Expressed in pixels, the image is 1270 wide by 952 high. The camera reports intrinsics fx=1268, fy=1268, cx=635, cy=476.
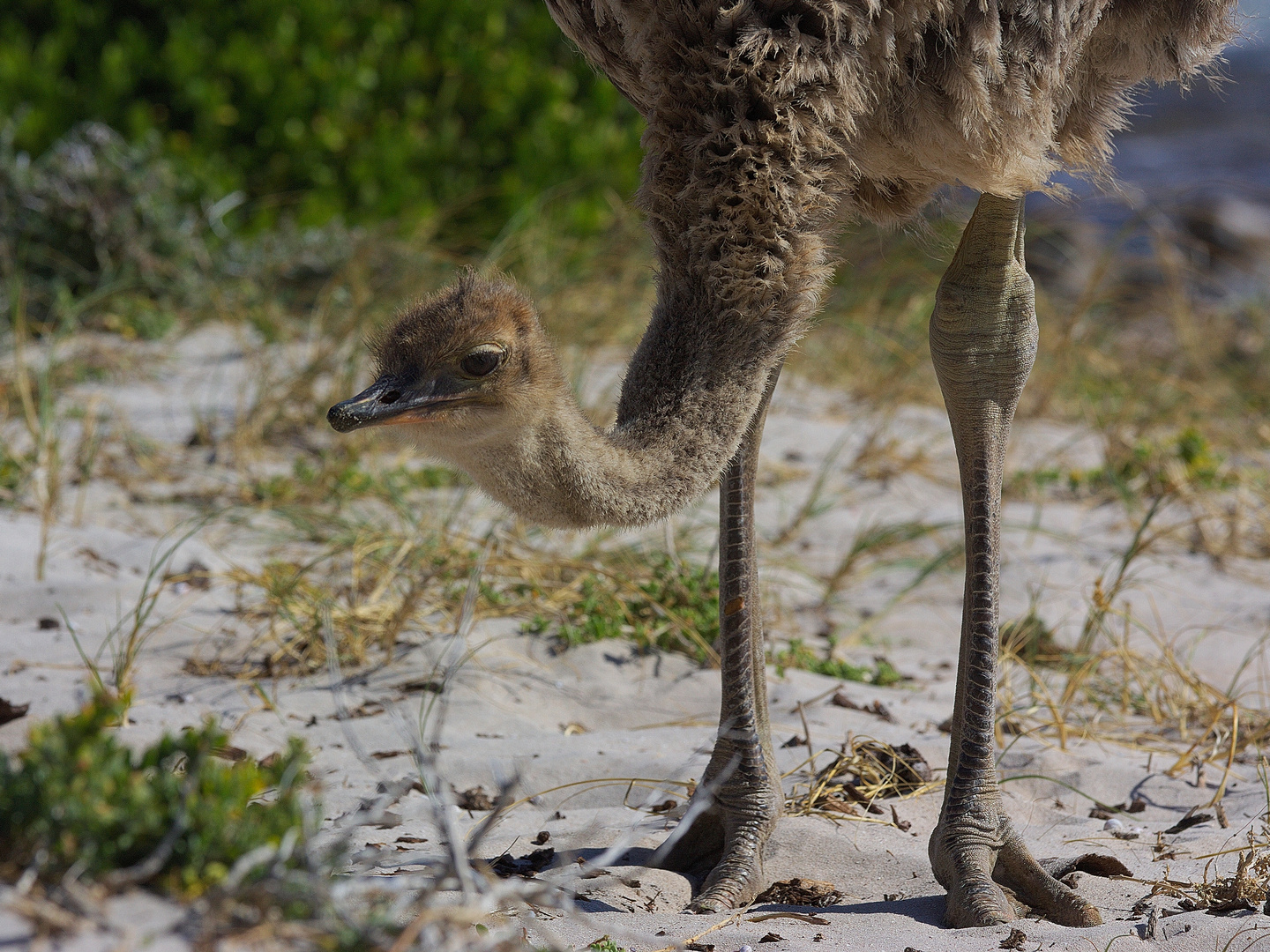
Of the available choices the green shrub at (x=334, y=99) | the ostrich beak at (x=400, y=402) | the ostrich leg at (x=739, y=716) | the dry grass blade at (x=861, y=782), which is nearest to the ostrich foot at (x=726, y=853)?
the ostrich leg at (x=739, y=716)

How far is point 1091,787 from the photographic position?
3.54 metres

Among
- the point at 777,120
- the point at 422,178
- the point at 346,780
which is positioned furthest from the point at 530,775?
the point at 422,178

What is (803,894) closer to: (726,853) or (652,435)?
(726,853)

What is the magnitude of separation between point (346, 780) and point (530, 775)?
486 millimetres

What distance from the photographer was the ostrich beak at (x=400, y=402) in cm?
246

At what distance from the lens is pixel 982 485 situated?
10.1 feet

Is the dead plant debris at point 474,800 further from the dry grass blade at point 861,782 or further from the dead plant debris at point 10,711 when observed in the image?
the dead plant debris at point 10,711

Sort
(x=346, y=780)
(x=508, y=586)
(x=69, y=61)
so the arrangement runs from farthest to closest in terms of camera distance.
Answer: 1. (x=69, y=61)
2. (x=508, y=586)
3. (x=346, y=780)

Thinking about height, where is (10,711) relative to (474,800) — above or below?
above

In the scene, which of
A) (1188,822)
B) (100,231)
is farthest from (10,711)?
(100,231)

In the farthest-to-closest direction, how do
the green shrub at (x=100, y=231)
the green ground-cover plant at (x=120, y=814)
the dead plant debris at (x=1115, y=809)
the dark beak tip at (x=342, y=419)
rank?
1. the green shrub at (x=100, y=231)
2. the dead plant debris at (x=1115, y=809)
3. the dark beak tip at (x=342, y=419)
4. the green ground-cover plant at (x=120, y=814)

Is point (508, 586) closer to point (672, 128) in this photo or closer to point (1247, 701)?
point (672, 128)

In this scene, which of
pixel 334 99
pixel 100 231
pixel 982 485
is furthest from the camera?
Result: pixel 334 99

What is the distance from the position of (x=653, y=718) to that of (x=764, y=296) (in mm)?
1641
